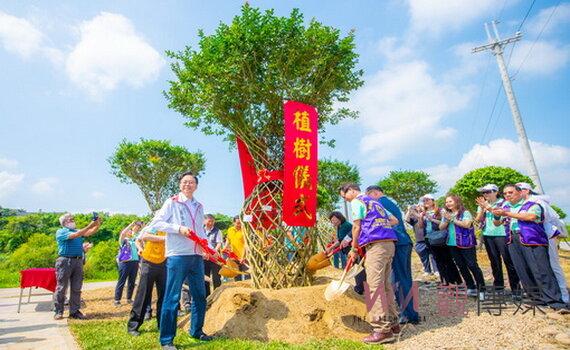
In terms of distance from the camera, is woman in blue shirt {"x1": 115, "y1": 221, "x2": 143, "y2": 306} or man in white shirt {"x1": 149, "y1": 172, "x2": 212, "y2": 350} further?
woman in blue shirt {"x1": 115, "y1": 221, "x2": 143, "y2": 306}

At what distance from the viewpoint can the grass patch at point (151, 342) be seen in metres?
3.66

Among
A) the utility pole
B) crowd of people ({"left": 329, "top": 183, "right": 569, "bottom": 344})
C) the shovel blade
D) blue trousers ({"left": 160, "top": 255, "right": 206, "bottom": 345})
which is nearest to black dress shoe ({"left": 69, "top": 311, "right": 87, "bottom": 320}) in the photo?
blue trousers ({"left": 160, "top": 255, "right": 206, "bottom": 345})

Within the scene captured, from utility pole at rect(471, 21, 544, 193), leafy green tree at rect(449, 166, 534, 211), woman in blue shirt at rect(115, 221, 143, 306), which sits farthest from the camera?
leafy green tree at rect(449, 166, 534, 211)

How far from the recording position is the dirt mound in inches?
161

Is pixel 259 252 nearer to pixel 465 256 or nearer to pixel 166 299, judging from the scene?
pixel 166 299

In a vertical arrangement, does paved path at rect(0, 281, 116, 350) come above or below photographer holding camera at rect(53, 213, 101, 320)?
below

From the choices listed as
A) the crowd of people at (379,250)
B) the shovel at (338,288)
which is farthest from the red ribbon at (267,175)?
the shovel at (338,288)

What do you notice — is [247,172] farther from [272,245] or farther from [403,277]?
[403,277]

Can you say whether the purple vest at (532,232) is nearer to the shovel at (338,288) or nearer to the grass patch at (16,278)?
the shovel at (338,288)

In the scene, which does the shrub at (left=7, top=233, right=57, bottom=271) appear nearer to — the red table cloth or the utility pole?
the red table cloth

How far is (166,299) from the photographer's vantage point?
3.80 meters

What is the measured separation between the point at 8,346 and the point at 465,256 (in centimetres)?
654

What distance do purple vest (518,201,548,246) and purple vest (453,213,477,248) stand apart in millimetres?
1026

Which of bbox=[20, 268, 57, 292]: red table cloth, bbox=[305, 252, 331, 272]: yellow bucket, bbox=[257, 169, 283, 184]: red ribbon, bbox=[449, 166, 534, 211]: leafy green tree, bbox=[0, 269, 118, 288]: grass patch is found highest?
bbox=[449, 166, 534, 211]: leafy green tree
